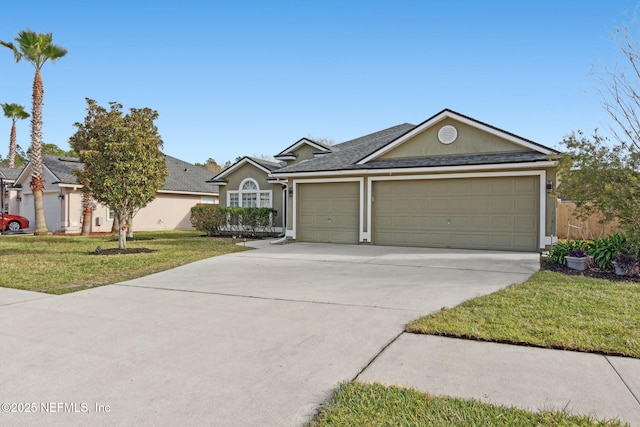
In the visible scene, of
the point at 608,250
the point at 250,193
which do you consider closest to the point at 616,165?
the point at 608,250

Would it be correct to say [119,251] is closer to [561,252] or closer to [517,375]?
[517,375]

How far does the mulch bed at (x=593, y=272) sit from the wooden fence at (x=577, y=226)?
7456mm

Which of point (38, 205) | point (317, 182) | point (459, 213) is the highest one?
point (317, 182)

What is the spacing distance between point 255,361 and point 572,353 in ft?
9.76

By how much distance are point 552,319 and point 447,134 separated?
9640 millimetres

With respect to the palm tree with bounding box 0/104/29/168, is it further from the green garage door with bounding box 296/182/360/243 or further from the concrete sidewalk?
the concrete sidewalk

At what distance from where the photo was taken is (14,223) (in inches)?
878

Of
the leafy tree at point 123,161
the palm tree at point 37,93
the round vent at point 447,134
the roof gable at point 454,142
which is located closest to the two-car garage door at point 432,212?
the roof gable at point 454,142

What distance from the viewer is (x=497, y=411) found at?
8.84 feet

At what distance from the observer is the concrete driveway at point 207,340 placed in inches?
113

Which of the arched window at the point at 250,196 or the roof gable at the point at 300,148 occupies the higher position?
the roof gable at the point at 300,148

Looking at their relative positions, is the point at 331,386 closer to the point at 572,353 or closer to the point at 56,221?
the point at 572,353

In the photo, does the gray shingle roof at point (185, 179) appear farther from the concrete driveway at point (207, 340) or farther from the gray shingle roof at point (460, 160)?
the concrete driveway at point (207, 340)

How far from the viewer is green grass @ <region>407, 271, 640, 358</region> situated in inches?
157
